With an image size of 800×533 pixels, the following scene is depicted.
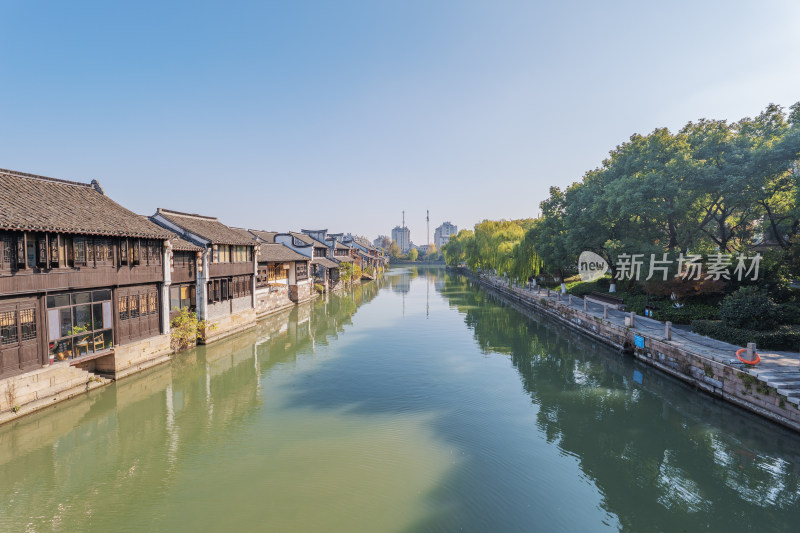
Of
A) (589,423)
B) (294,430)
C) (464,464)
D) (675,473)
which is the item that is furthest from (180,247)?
(675,473)

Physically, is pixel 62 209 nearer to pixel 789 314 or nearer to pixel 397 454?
pixel 397 454

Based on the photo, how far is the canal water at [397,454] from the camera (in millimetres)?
7719

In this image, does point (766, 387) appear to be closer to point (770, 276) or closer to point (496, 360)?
point (496, 360)

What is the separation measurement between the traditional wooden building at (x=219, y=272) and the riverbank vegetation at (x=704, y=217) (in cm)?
2603

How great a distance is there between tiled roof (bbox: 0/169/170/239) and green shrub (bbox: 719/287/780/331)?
26.7m

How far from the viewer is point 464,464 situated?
31.1 ft

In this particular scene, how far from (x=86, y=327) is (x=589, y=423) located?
1901cm

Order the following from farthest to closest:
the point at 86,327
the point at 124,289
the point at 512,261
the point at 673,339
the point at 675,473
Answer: the point at 512,261 < the point at 673,339 < the point at 124,289 < the point at 86,327 < the point at 675,473

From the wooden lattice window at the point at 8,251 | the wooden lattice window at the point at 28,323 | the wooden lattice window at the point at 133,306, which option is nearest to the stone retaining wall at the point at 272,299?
the wooden lattice window at the point at 133,306

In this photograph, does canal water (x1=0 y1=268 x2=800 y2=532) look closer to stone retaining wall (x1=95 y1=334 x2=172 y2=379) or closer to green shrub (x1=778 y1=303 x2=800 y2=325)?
stone retaining wall (x1=95 y1=334 x2=172 y2=379)

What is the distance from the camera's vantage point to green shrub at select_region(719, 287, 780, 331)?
628 inches

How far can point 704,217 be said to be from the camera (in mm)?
25922

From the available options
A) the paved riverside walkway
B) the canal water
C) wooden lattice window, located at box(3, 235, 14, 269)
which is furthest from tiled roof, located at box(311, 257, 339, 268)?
wooden lattice window, located at box(3, 235, 14, 269)

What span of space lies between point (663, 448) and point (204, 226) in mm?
A: 26452
